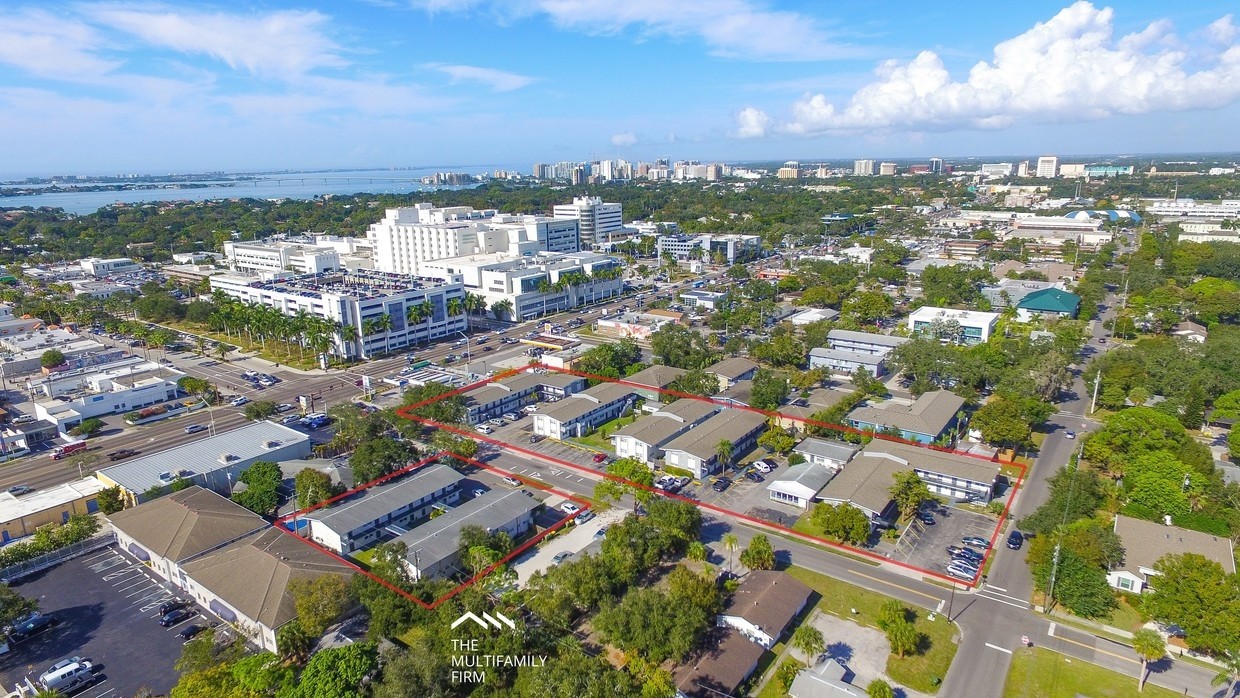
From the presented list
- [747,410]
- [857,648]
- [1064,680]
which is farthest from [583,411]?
[1064,680]

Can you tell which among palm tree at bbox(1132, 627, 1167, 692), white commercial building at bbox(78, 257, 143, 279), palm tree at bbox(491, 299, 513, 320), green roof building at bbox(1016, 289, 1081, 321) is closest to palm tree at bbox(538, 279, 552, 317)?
palm tree at bbox(491, 299, 513, 320)

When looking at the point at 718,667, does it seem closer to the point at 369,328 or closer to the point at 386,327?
the point at 369,328

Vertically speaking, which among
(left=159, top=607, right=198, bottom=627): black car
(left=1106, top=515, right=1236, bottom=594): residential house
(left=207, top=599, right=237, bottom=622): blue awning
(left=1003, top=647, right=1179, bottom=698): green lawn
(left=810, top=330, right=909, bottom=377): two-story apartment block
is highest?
(left=810, top=330, right=909, bottom=377): two-story apartment block

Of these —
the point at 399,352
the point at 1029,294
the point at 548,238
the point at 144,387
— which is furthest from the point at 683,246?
the point at 144,387

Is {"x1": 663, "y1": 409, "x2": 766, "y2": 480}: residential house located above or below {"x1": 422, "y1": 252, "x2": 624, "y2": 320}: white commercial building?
below

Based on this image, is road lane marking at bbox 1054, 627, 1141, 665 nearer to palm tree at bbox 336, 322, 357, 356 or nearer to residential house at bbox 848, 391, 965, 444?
residential house at bbox 848, 391, 965, 444

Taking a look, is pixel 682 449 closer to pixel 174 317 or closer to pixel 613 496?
pixel 613 496
